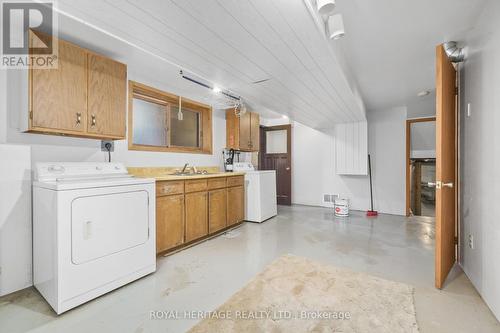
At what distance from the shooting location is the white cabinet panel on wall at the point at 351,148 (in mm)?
4738

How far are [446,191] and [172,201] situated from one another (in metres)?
2.88

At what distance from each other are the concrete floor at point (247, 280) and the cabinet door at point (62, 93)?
1501 mm

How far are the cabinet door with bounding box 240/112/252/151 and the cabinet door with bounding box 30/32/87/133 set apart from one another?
268 centimetres

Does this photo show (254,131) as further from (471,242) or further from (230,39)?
(471,242)

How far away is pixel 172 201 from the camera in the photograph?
2762mm

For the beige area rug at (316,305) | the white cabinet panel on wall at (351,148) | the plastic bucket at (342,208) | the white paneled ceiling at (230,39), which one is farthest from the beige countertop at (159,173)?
the white cabinet panel on wall at (351,148)

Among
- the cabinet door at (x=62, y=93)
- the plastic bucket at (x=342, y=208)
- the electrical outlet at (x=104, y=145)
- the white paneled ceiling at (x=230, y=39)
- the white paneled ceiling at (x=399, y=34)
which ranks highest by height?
the white paneled ceiling at (x=399, y=34)

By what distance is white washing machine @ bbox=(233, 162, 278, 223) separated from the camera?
4.08 meters

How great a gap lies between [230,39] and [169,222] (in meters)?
2.15

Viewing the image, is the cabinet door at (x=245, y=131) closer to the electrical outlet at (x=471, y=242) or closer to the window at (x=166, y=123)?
the window at (x=166, y=123)

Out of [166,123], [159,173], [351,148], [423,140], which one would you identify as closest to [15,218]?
[159,173]

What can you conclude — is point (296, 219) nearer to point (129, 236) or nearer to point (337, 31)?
point (129, 236)

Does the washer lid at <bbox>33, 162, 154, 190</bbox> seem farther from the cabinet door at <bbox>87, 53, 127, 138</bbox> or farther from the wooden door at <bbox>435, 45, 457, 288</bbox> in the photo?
the wooden door at <bbox>435, 45, 457, 288</bbox>

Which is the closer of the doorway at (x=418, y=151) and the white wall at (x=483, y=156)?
the white wall at (x=483, y=156)
